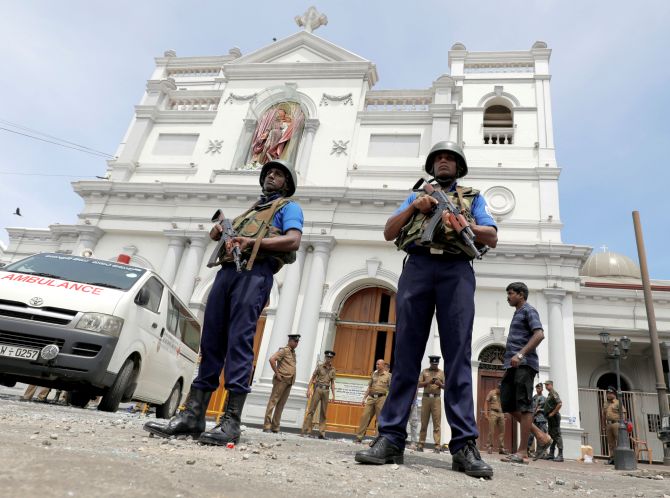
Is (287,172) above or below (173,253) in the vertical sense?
below

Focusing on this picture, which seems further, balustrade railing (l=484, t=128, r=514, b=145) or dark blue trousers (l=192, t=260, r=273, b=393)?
balustrade railing (l=484, t=128, r=514, b=145)

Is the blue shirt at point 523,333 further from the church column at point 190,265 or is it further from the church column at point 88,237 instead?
the church column at point 88,237

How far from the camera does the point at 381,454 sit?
2.78m

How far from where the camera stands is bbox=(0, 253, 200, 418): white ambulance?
465 cm

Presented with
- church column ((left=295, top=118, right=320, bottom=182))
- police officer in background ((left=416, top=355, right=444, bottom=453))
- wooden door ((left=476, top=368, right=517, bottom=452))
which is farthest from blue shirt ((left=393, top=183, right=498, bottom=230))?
church column ((left=295, top=118, right=320, bottom=182))

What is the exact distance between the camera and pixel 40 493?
141 centimetres

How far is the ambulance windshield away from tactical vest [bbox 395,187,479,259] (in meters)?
3.97

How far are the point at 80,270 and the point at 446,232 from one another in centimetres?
487

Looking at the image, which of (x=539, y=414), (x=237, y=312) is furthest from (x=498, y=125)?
(x=237, y=312)

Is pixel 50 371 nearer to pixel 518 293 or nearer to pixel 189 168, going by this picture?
pixel 518 293

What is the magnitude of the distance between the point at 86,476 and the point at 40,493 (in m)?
0.23

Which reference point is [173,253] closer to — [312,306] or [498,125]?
[312,306]

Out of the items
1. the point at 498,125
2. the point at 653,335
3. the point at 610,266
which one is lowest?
the point at 653,335

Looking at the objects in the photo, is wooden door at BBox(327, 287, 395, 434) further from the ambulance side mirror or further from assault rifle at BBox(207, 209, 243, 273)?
assault rifle at BBox(207, 209, 243, 273)
